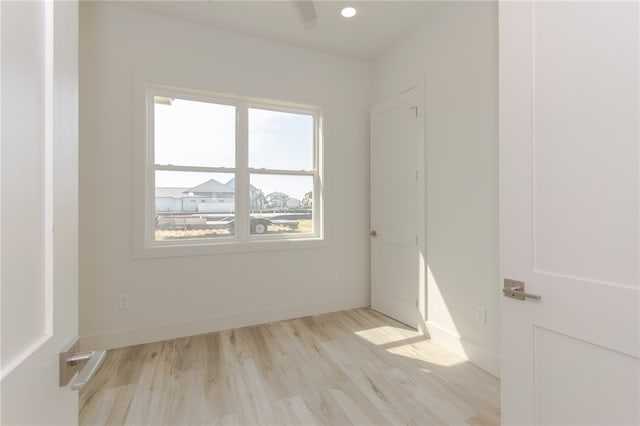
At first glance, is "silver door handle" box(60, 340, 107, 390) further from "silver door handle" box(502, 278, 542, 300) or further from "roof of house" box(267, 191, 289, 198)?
"roof of house" box(267, 191, 289, 198)

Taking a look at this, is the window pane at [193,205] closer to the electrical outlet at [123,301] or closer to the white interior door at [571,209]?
the electrical outlet at [123,301]

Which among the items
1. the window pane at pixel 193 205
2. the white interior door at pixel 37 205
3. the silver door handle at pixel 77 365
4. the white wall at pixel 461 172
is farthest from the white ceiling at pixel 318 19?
the silver door handle at pixel 77 365

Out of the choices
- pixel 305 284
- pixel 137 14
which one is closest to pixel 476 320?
pixel 305 284

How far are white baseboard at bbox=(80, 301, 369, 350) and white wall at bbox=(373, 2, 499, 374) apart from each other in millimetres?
1317

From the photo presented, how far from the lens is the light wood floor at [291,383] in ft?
5.67

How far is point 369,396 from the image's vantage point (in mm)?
1905

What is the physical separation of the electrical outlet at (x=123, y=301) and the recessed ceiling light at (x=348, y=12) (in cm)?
325

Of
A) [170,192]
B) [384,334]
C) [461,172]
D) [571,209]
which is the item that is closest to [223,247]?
[170,192]

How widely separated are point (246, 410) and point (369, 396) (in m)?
0.78

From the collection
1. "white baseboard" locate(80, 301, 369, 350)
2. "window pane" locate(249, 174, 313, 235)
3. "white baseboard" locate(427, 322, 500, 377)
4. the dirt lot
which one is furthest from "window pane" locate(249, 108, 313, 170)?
"white baseboard" locate(427, 322, 500, 377)

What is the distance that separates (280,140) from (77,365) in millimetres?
2995

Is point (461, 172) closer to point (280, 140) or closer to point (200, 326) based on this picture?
point (280, 140)

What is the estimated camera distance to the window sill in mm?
2703

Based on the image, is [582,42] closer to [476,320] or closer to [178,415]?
[476,320]
